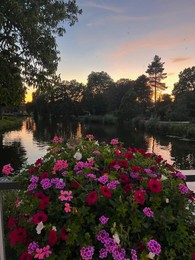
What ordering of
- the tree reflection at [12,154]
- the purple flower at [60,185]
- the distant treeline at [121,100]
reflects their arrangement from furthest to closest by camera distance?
the distant treeline at [121,100] → the tree reflection at [12,154] → the purple flower at [60,185]

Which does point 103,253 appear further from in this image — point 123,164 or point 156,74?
point 156,74

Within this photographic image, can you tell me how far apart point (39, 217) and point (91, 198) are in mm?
296

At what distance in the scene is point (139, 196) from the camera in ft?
5.41

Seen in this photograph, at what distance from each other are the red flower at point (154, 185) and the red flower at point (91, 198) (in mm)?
321

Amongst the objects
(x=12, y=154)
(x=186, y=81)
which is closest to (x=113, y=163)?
(x=12, y=154)

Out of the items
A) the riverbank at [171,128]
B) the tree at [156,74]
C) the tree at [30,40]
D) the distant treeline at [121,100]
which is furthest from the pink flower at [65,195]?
the tree at [156,74]

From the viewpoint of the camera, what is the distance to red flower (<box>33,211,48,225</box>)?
161 centimetres

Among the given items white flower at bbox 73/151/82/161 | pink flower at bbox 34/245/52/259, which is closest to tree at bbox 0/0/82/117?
white flower at bbox 73/151/82/161

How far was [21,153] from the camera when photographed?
22031mm

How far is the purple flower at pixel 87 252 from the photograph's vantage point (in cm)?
155

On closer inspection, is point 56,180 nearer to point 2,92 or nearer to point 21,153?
point 2,92

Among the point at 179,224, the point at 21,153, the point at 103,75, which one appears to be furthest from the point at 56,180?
the point at 103,75

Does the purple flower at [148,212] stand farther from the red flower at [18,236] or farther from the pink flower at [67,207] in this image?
the red flower at [18,236]

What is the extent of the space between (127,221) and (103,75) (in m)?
82.2
